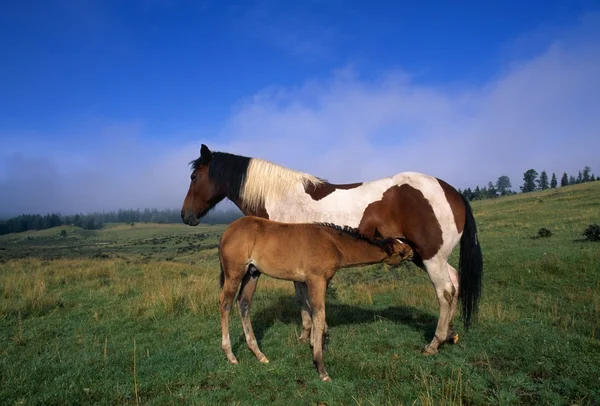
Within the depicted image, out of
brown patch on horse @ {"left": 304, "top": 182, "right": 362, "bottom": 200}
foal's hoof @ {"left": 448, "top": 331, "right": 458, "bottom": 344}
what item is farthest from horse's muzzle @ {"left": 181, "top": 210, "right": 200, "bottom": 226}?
foal's hoof @ {"left": 448, "top": 331, "right": 458, "bottom": 344}

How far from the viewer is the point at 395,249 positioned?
4.92 metres

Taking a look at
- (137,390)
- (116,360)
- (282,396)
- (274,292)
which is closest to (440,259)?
(282,396)

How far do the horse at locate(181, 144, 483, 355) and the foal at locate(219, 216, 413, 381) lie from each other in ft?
1.79

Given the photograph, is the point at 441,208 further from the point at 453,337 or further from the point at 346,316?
the point at 346,316

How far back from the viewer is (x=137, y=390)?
4309mm

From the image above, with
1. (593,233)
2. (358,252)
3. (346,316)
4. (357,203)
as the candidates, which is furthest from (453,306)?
(593,233)

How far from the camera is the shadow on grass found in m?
7.20

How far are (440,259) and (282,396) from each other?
3137 millimetres

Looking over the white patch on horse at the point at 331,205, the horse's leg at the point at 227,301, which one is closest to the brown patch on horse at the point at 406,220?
the white patch on horse at the point at 331,205

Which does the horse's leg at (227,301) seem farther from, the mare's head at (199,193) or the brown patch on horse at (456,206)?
the brown patch on horse at (456,206)

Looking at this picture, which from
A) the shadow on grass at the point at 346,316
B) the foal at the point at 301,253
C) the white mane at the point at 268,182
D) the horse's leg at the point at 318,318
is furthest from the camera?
the shadow on grass at the point at 346,316

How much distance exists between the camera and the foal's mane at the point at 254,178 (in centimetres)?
629

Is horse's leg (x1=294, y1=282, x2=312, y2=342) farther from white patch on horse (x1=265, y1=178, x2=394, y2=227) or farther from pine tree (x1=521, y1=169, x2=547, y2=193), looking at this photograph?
pine tree (x1=521, y1=169, x2=547, y2=193)

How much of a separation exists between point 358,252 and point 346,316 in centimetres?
336
